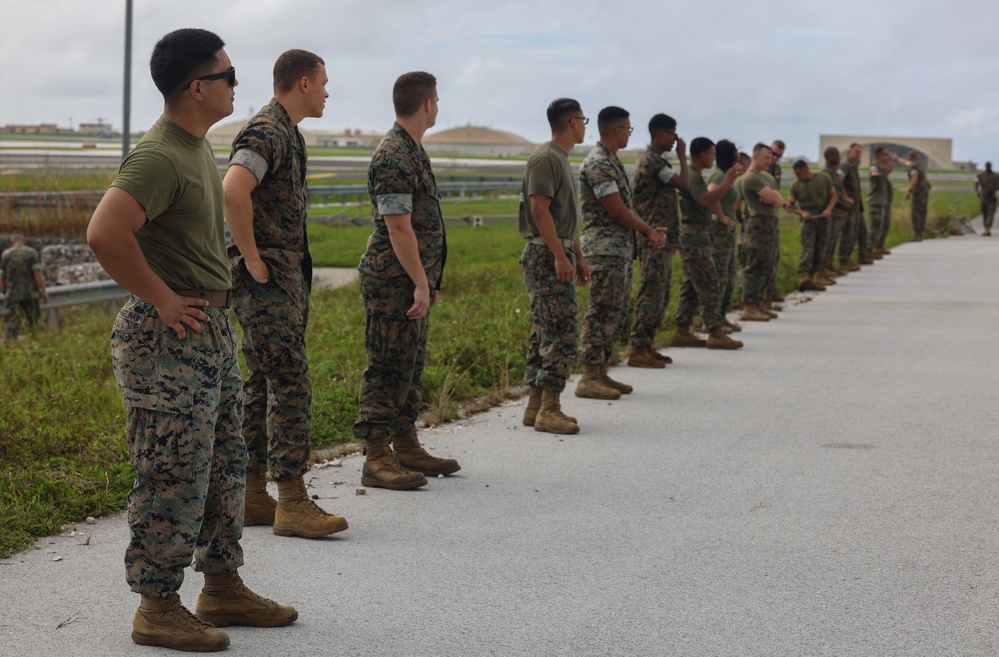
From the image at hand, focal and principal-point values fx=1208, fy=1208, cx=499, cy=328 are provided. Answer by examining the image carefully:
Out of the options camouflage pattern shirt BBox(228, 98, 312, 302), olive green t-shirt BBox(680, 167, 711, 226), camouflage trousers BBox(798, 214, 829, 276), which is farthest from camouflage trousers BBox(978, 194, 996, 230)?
camouflage pattern shirt BBox(228, 98, 312, 302)

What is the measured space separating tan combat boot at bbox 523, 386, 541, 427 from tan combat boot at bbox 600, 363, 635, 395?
1.35 meters

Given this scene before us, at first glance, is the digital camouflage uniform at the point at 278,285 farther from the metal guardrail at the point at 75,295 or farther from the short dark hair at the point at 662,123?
the metal guardrail at the point at 75,295

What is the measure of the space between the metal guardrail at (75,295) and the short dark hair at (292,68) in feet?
33.9

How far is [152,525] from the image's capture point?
4.01m

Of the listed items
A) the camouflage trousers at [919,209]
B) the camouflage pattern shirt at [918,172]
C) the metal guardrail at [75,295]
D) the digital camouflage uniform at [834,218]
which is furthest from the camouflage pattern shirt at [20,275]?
the camouflage trousers at [919,209]

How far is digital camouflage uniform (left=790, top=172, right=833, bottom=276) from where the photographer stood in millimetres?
18844

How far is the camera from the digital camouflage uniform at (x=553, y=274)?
26.3ft

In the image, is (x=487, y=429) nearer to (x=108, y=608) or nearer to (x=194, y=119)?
(x=108, y=608)

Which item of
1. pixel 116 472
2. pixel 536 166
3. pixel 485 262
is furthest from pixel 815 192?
pixel 116 472

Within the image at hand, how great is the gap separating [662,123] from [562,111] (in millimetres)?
2635

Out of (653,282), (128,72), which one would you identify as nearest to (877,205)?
(128,72)

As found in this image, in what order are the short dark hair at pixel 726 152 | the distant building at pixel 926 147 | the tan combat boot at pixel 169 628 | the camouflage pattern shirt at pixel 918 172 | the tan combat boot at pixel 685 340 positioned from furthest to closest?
the distant building at pixel 926 147 → the camouflage pattern shirt at pixel 918 172 → the tan combat boot at pixel 685 340 → the short dark hair at pixel 726 152 → the tan combat boot at pixel 169 628

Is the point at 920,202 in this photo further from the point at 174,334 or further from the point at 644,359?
the point at 174,334

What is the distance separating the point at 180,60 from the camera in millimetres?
4027
